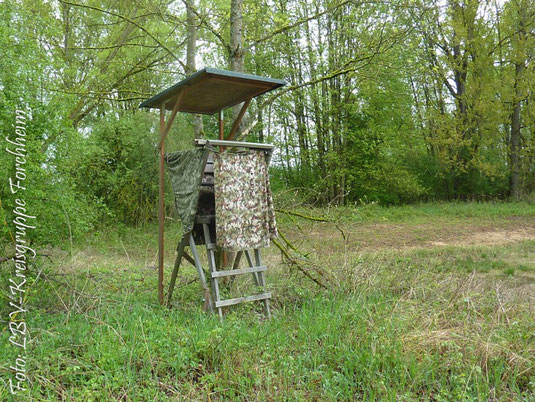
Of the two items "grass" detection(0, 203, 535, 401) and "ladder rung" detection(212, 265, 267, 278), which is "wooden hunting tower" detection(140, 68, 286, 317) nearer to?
"ladder rung" detection(212, 265, 267, 278)

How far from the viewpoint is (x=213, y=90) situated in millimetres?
5066

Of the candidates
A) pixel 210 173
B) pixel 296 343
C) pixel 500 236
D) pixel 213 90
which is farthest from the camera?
pixel 500 236

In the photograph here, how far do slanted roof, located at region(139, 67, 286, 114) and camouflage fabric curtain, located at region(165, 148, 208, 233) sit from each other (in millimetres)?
672

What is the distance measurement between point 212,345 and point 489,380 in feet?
6.36

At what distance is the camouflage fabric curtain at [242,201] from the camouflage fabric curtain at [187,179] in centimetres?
25

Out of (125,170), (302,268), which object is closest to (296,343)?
(302,268)

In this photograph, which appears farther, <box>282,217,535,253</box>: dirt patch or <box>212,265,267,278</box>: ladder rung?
<box>282,217,535,253</box>: dirt patch

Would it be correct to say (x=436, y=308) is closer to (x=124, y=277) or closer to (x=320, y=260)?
(x=320, y=260)

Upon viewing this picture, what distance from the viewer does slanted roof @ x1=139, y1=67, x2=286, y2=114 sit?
452 cm

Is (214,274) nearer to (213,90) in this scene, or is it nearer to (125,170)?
(213,90)

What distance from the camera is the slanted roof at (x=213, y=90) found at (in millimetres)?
4516

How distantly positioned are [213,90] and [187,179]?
1.07 meters

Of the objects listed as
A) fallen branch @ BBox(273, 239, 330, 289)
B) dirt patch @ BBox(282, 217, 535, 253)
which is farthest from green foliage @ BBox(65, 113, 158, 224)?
fallen branch @ BBox(273, 239, 330, 289)

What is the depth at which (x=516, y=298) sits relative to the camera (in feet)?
16.6
